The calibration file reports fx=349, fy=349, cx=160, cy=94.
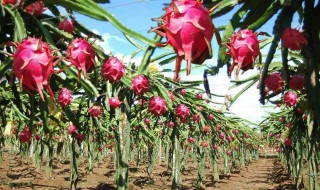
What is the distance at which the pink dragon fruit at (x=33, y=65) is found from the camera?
989 mm

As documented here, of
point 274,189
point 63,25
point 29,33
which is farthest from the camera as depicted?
point 274,189

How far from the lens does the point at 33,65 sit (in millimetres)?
995

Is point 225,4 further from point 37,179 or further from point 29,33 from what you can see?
point 37,179

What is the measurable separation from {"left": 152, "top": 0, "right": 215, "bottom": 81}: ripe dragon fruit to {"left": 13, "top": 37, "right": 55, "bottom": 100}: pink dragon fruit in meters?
0.38

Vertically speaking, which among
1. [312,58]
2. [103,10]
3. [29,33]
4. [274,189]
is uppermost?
[29,33]

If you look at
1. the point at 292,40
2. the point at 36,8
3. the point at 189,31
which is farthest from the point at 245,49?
the point at 36,8

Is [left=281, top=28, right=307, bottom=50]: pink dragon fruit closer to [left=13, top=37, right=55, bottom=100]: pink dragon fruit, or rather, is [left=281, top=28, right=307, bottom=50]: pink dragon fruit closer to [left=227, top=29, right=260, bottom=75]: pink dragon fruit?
[left=227, top=29, right=260, bottom=75]: pink dragon fruit

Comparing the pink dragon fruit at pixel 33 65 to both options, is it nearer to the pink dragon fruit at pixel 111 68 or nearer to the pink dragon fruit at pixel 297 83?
the pink dragon fruit at pixel 111 68

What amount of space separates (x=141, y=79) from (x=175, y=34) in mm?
1657

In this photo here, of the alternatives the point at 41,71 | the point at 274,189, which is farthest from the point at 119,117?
the point at 274,189

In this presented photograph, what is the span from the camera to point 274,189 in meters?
13.0

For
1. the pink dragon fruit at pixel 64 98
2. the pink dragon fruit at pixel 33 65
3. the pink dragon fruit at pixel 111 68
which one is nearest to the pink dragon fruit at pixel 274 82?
the pink dragon fruit at pixel 111 68

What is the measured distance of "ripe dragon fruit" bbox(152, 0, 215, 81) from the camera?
850mm

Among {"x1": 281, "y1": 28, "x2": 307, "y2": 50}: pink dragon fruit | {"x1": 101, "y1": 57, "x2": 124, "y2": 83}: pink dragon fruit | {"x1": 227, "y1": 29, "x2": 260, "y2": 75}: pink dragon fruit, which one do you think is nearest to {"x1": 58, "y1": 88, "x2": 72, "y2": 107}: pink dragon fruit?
{"x1": 101, "y1": 57, "x2": 124, "y2": 83}: pink dragon fruit
